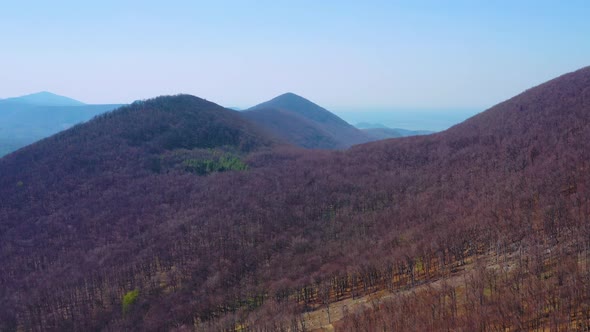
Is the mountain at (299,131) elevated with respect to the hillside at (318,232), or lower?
elevated

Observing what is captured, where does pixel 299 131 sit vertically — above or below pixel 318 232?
above

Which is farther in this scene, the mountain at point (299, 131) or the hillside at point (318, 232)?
the mountain at point (299, 131)

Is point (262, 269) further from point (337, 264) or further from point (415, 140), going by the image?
point (415, 140)

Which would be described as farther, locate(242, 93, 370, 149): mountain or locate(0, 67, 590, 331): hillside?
locate(242, 93, 370, 149): mountain

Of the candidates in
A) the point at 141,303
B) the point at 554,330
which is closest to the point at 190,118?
the point at 141,303

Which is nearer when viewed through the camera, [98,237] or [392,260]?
[392,260]

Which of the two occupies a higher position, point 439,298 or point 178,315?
point 439,298

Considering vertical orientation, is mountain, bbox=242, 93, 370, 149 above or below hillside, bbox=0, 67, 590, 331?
above

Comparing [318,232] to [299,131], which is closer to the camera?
[318,232]
